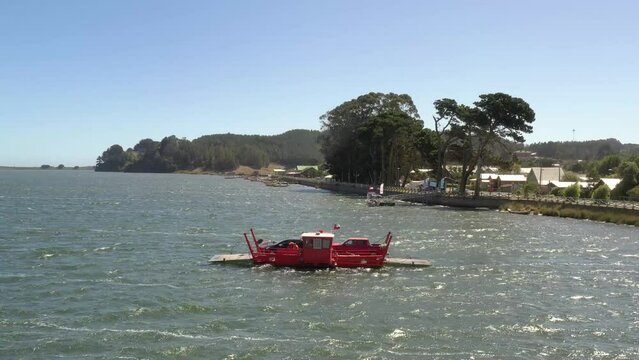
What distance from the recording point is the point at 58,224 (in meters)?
61.7

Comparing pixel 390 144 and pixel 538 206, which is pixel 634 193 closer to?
pixel 538 206

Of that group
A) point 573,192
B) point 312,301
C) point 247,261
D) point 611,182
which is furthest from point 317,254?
point 611,182

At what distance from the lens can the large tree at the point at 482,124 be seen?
92.5 meters

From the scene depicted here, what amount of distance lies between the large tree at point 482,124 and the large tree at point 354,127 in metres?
31.7

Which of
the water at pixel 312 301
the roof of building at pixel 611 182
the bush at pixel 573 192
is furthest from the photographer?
the roof of building at pixel 611 182

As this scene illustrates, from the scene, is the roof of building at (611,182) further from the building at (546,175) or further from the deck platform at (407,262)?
the deck platform at (407,262)

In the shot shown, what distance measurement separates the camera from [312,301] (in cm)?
2878

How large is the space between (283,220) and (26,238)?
2884cm

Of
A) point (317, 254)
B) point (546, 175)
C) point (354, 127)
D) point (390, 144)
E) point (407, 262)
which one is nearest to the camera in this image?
point (317, 254)

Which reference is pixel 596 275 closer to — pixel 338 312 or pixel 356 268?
pixel 356 268

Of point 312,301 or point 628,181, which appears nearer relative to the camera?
point 312,301

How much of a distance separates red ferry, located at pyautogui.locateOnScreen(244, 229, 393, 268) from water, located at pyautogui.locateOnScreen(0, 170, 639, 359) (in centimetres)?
111

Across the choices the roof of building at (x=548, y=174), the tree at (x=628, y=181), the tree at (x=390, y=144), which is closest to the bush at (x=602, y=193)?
the tree at (x=628, y=181)

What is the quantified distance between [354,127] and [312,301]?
12171 centimetres
